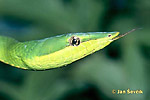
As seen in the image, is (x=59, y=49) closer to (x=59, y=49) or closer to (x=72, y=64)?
(x=59, y=49)

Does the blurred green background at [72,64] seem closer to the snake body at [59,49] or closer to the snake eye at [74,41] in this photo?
the snake body at [59,49]

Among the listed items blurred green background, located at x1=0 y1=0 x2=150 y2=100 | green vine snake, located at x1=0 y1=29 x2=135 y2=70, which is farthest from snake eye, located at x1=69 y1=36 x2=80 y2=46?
blurred green background, located at x1=0 y1=0 x2=150 y2=100

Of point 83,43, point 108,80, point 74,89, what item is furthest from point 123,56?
point 83,43

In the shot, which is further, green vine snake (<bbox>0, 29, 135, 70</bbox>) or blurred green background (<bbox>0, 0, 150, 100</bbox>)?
blurred green background (<bbox>0, 0, 150, 100</bbox>)

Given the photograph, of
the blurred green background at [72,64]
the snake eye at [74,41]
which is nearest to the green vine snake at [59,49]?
the snake eye at [74,41]

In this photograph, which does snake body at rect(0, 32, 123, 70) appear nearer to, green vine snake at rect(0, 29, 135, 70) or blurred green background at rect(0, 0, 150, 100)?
green vine snake at rect(0, 29, 135, 70)

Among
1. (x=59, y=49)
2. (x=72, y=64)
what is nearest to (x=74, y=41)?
(x=59, y=49)
